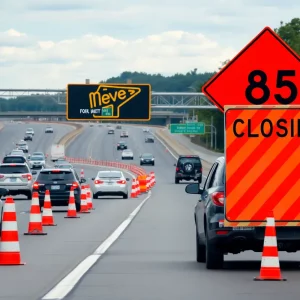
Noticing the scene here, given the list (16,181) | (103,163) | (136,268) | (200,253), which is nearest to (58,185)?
(16,181)

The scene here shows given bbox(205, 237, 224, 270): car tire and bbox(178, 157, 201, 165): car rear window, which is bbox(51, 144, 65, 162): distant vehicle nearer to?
bbox(178, 157, 201, 165): car rear window

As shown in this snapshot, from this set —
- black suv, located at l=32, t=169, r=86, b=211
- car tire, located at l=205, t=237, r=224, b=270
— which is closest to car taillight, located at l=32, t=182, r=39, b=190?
black suv, located at l=32, t=169, r=86, b=211

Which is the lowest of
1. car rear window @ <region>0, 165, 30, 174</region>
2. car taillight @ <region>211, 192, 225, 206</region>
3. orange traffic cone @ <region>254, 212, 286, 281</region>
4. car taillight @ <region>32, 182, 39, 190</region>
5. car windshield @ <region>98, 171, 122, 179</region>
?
car windshield @ <region>98, 171, 122, 179</region>

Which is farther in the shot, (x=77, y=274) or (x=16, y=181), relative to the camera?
(x=16, y=181)

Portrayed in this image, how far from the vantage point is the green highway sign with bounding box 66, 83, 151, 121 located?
7744 cm

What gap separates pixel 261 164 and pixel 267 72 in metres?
2.01

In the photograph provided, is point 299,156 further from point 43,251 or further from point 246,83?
point 43,251

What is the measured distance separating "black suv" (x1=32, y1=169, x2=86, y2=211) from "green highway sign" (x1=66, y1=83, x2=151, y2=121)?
3816 cm

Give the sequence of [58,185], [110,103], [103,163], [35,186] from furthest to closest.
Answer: [103,163] → [110,103] → [58,185] → [35,186]

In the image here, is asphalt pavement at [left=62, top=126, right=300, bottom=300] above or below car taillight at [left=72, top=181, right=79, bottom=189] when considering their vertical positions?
above

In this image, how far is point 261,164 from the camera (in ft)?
50.5

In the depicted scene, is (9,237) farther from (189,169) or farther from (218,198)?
(189,169)

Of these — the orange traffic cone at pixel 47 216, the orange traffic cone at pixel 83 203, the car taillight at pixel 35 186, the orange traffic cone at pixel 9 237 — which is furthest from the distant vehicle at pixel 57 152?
the orange traffic cone at pixel 9 237

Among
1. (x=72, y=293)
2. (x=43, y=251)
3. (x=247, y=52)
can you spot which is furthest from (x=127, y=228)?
(x=72, y=293)
